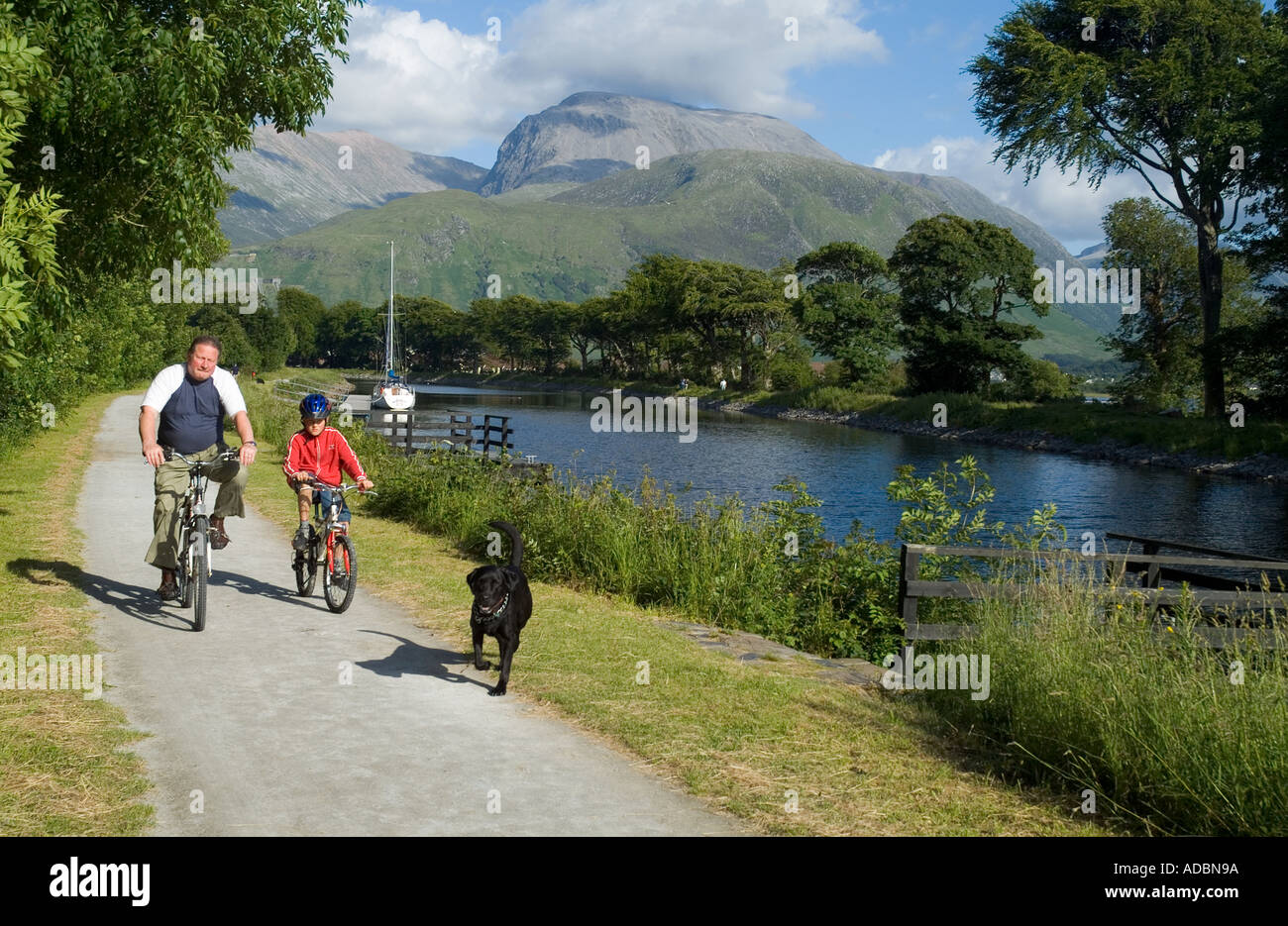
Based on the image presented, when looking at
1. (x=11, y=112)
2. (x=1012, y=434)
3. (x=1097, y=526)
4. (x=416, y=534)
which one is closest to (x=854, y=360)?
(x=1012, y=434)

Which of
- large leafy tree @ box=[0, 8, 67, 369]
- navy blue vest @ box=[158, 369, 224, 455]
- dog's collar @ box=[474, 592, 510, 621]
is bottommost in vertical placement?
dog's collar @ box=[474, 592, 510, 621]

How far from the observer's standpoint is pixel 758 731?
707 centimetres

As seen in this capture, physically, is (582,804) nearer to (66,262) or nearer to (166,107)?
(166,107)

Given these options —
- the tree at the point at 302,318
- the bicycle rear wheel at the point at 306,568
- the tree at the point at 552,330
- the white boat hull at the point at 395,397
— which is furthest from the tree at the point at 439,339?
the bicycle rear wheel at the point at 306,568

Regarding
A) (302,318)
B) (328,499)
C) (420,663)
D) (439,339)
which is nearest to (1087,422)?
(328,499)

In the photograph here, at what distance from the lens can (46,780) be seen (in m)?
5.60

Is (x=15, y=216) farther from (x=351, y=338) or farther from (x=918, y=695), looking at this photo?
(x=351, y=338)

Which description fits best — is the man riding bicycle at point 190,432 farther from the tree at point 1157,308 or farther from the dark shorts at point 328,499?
the tree at point 1157,308


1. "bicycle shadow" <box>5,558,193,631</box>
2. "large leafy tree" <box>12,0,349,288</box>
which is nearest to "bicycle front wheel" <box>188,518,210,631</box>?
"bicycle shadow" <box>5,558,193,631</box>

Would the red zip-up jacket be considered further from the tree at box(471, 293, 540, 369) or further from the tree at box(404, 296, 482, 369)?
the tree at box(404, 296, 482, 369)

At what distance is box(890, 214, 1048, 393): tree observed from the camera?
67688 millimetres

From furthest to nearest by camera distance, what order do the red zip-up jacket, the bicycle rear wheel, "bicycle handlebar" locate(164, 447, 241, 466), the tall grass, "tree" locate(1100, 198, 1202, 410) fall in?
"tree" locate(1100, 198, 1202, 410), the bicycle rear wheel, the red zip-up jacket, "bicycle handlebar" locate(164, 447, 241, 466), the tall grass

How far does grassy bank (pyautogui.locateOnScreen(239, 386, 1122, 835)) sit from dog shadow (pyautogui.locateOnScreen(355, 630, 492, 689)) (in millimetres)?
227

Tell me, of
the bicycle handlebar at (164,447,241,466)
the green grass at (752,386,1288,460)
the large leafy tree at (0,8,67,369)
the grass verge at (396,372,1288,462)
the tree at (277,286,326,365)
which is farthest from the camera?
the tree at (277,286,326,365)
